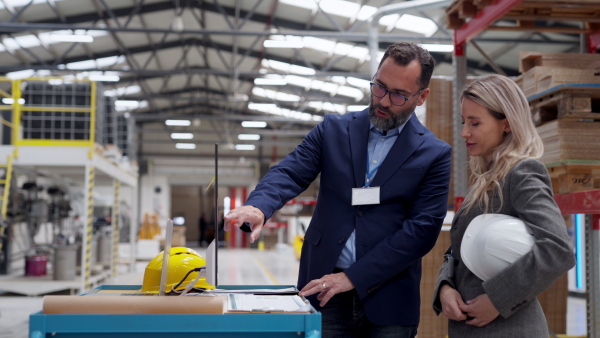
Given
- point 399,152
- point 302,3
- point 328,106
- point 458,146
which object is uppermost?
point 302,3

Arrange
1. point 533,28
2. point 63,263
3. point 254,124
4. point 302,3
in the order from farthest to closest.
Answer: point 254,124, point 302,3, point 63,263, point 533,28

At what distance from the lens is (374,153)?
8.11 ft

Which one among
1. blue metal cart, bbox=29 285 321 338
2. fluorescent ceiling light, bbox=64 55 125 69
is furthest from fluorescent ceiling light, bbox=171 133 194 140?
blue metal cart, bbox=29 285 321 338

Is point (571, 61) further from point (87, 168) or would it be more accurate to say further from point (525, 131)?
A: point (87, 168)

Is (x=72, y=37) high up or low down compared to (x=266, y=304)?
up

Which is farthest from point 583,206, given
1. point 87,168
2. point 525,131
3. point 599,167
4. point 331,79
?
point 331,79

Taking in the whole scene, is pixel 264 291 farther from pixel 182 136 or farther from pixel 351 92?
pixel 182 136

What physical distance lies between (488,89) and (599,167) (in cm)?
249

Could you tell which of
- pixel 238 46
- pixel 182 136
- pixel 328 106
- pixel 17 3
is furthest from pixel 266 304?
pixel 182 136

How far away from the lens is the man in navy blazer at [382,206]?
2283mm

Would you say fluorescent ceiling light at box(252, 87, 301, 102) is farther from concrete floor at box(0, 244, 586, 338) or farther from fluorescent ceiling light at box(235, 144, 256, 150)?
concrete floor at box(0, 244, 586, 338)

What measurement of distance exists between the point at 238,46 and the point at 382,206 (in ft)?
60.3

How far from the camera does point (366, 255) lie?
2254mm

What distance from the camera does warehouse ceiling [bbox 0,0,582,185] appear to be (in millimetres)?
14383
